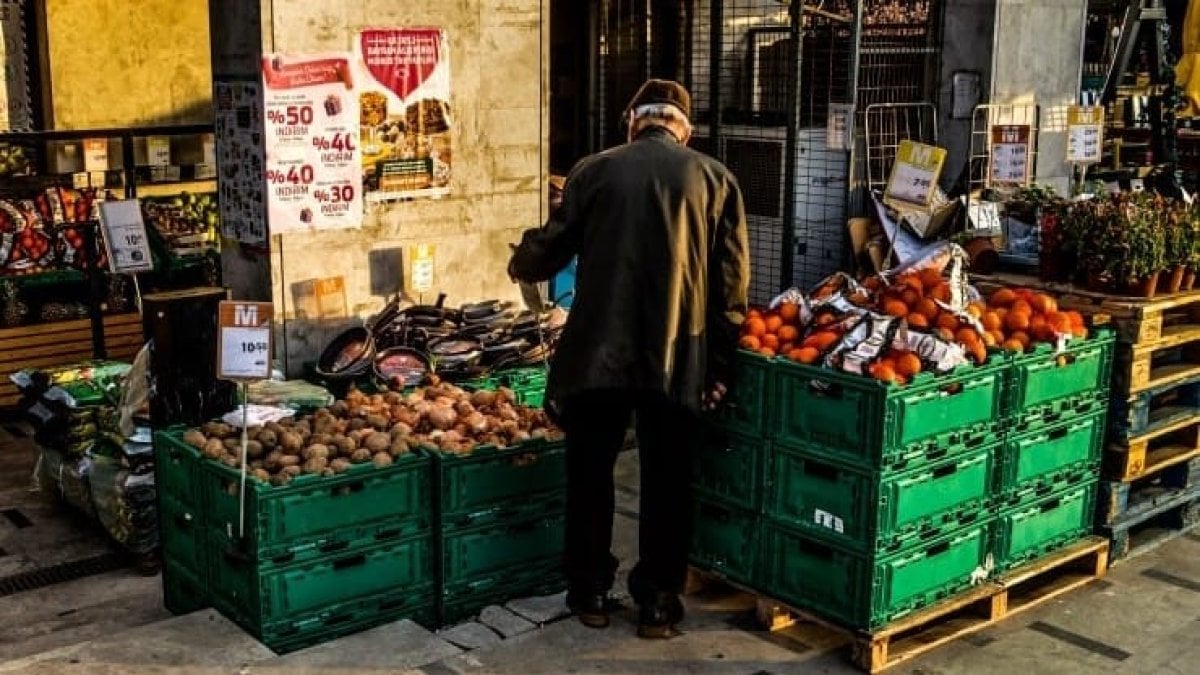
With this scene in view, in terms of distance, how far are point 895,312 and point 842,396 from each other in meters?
0.68

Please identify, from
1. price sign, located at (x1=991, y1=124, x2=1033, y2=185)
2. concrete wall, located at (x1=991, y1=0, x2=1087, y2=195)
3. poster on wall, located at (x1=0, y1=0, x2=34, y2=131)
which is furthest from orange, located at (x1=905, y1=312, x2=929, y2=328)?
poster on wall, located at (x1=0, y1=0, x2=34, y2=131)

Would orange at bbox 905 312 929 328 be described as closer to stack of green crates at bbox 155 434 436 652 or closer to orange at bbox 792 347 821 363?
orange at bbox 792 347 821 363

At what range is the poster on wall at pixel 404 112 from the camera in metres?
8.00

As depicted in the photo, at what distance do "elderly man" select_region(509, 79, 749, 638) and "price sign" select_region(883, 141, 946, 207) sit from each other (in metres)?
1.53

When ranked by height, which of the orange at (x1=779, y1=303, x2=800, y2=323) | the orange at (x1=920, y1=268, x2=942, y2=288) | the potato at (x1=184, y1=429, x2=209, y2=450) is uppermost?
the orange at (x1=920, y1=268, x2=942, y2=288)

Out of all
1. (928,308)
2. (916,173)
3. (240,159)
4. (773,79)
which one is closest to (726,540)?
(928,308)

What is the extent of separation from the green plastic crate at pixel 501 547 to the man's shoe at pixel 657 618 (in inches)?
24.8

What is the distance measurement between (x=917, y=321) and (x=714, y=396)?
1001mm

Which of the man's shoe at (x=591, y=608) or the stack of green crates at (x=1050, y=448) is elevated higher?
the stack of green crates at (x=1050, y=448)

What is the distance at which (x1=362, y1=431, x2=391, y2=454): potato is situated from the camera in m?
5.84

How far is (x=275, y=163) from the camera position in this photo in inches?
301

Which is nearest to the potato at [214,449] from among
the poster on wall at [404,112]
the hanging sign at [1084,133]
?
the poster on wall at [404,112]

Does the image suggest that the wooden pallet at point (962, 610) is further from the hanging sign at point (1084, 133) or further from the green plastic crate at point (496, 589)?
the hanging sign at point (1084, 133)

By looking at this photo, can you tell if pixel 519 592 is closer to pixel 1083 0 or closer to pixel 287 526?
pixel 287 526
